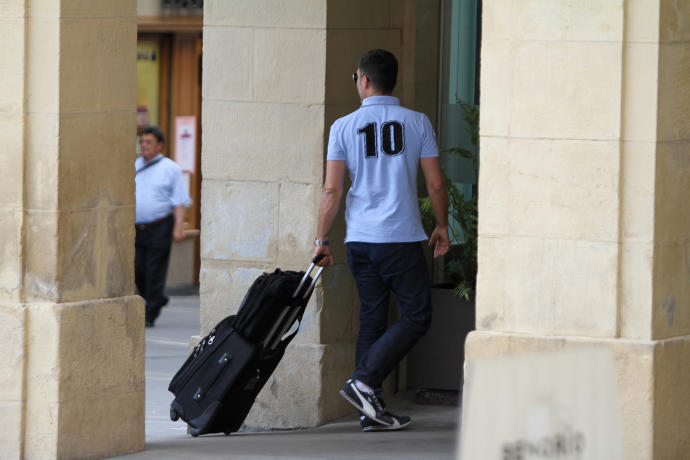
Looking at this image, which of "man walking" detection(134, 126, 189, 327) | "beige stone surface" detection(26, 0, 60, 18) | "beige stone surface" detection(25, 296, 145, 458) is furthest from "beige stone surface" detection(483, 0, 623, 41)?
"man walking" detection(134, 126, 189, 327)

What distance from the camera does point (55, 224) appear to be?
5.89m

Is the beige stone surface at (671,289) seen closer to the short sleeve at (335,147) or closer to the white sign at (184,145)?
the short sleeve at (335,147)

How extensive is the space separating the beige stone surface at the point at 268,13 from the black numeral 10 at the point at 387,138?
2.69ft

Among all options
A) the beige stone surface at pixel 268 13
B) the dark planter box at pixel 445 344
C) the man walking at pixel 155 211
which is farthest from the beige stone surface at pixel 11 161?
the man walking at pixel 155 211

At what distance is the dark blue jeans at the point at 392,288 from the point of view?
22.5 ft

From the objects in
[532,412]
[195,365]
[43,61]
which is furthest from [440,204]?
[532,412]

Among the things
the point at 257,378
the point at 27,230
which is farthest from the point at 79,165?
the point at 257,378

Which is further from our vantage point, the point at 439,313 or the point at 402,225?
the point at 439,313

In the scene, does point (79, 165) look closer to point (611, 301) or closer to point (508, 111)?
point (508, 111)

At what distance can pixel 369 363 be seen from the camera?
692 cm

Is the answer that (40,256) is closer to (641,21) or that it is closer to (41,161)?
(41,161)

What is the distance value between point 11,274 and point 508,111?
214 cm

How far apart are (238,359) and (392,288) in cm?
84

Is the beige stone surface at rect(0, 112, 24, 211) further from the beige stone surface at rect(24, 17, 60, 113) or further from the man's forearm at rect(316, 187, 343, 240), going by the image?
the man's forearm at rect(316, 187, 343, 240)
